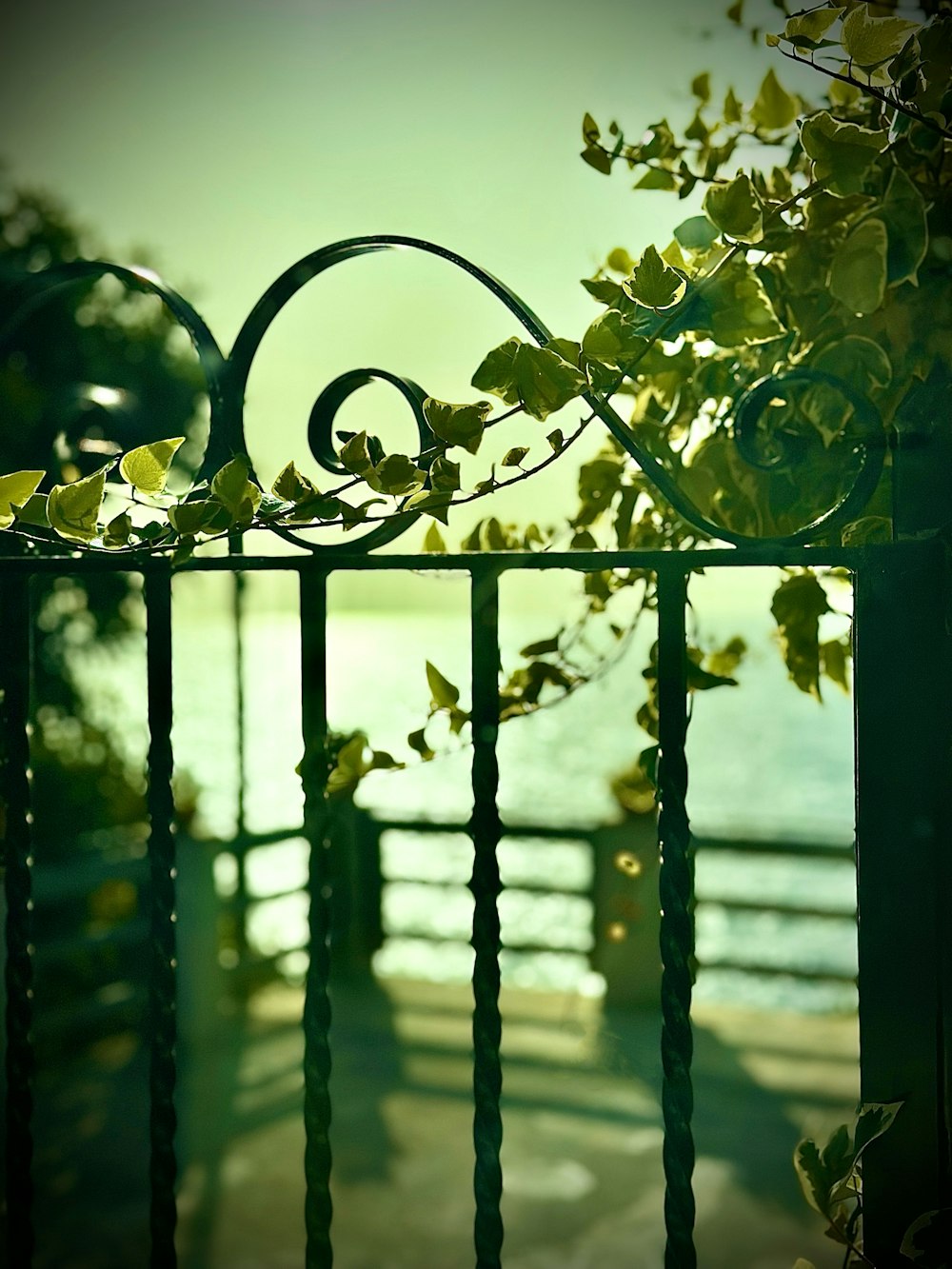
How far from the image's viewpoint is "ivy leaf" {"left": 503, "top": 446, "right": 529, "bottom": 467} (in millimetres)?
655

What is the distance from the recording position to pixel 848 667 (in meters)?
0.94

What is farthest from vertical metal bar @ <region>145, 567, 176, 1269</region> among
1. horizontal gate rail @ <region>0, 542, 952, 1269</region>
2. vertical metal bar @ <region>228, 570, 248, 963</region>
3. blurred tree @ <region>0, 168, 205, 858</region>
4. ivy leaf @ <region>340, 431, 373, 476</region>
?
vertical metal bar @ <region>228, 570, 248, 963</region>

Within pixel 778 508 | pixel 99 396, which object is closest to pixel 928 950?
pixel 778 508

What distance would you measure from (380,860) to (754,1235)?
4.19m

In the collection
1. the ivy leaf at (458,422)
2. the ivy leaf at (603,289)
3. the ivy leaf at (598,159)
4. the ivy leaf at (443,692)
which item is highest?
the ivy leaf at (598,159)

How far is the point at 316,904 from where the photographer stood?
32.0 inches

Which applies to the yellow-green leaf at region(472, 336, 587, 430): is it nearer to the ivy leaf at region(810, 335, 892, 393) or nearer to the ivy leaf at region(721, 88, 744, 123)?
the ivy leaf at region(810, 335, 892, 393)

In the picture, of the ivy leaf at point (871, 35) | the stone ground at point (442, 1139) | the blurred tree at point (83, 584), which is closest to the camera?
the ivy leaf at point (871, 35)

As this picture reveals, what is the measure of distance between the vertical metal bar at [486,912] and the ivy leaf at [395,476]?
0.11m

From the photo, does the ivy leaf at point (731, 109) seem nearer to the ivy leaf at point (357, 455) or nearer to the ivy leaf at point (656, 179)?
the ivy leaf at point (656, 179)

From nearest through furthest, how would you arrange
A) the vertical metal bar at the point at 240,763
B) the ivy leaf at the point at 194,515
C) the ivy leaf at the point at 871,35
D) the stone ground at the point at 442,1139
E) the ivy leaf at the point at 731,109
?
the ivy leaf at the point at 871,35, the ivy leaf at the point at 194,515, the ivy leaf at the point at 731,109, the stone ground at the point at 442,1139, the vertical metal bar at the point at 240,763

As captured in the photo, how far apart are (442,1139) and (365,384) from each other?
435 cm

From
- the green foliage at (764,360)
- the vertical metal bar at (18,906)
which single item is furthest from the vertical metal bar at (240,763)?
the green foliage at (764,360)

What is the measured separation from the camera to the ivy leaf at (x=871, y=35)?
1.95 feet
